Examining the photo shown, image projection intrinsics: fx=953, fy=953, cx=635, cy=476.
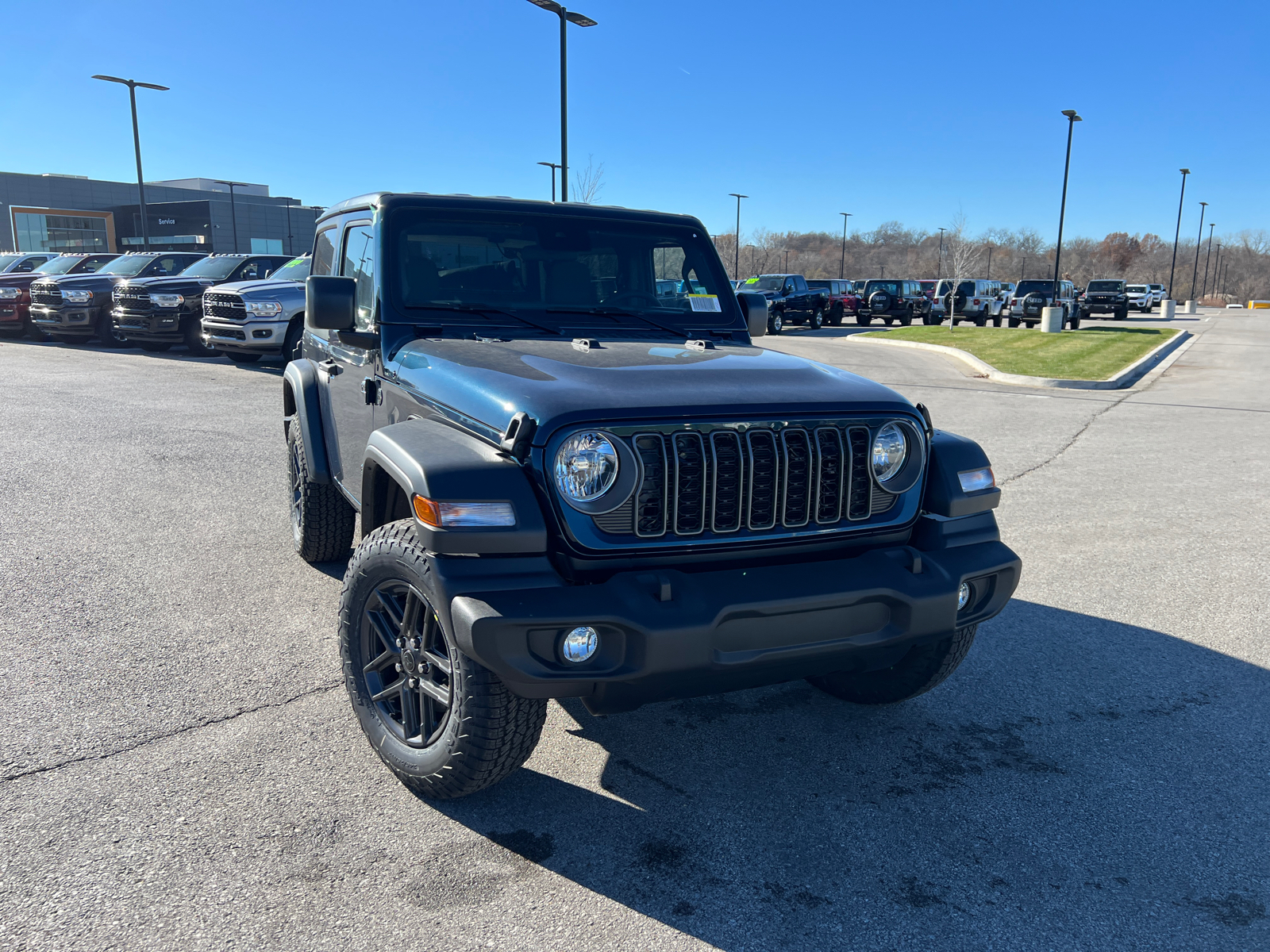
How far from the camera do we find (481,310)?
3965mm

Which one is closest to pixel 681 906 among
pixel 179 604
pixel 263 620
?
pixel 263 620

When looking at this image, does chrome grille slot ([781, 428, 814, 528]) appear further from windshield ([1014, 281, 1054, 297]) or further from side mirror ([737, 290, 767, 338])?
windshield ([1014, 281, 1054, 297])

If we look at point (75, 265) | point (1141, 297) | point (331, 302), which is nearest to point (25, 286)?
point (75, 265)

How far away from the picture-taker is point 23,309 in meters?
21.2

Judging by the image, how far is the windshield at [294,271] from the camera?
15461 mm

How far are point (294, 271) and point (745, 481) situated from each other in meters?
14.8

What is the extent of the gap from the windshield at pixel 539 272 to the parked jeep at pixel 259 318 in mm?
11139

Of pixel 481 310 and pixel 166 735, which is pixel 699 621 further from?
pixel 166 735

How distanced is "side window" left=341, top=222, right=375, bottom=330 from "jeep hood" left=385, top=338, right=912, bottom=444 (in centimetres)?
45

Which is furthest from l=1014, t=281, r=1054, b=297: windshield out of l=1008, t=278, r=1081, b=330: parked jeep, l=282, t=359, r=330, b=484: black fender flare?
l=282, t=359, r=330, b=484: black fender flare

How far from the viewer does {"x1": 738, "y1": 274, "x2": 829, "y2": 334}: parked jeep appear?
1192 inches

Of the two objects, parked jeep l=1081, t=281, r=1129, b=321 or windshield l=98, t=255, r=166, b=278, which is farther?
parked jeep l=1081, t=281, r=1129, b=321

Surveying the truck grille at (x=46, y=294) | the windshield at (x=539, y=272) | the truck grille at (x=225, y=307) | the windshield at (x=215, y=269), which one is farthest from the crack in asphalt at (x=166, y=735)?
the truck grille at (x=46, y=294)

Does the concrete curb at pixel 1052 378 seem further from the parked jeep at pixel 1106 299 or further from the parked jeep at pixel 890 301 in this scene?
the parked jeep at pixel 1106 299
